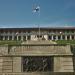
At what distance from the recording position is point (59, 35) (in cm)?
11006

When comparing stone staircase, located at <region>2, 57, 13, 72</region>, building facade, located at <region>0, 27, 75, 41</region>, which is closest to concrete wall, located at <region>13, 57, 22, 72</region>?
stone staircase, located at <region>2, 57, 13, 72</region>

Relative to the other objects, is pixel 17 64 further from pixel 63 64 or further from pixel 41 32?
pixel 41 32

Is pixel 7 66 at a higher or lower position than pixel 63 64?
lower

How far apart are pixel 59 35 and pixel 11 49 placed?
81490 millimetres

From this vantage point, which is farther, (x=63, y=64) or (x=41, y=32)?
(x=41, y=32)

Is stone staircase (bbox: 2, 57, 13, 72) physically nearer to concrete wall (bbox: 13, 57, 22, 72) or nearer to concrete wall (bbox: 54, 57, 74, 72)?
concrete wall (bbox: 13, 57, 22, 72)

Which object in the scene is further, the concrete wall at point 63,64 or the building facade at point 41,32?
the building facade at point 41,32

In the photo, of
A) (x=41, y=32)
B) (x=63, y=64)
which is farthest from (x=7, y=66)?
(x=41, y=32)

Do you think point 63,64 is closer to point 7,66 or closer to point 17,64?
point 17,64

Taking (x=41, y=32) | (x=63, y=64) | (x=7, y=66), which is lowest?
(x=7, y=66)

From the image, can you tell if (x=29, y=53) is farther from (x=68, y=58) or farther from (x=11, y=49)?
(x=68, y=58)

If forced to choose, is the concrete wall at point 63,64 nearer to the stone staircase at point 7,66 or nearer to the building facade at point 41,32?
the stone staircase at point 7,66

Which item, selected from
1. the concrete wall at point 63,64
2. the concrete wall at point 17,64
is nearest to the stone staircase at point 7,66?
the concrete wall at point 17,64

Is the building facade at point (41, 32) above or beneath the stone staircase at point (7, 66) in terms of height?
above
